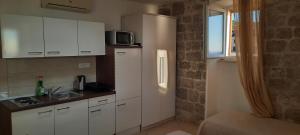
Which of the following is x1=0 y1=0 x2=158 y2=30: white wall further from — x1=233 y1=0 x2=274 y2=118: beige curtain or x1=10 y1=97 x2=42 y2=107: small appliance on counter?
x1=233 y1=0 x2=274 y2=118: beige curtain

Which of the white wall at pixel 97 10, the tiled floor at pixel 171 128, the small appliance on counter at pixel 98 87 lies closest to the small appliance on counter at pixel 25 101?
the small appliance on counter at pixel 98 87

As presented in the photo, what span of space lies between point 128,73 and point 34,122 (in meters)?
1.44

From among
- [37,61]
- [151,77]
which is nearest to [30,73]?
[37,61]

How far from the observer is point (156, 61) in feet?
12.1

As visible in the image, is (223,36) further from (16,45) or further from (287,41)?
(16,45)

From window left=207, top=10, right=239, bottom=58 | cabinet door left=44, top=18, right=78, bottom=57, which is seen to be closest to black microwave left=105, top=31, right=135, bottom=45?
cabinet door left=44, top=18, right=78, bottom=57

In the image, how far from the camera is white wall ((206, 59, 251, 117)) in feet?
11.3

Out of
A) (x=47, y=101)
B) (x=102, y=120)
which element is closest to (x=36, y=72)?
(x=47, y=101)

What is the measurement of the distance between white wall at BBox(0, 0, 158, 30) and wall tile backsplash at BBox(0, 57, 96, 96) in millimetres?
633

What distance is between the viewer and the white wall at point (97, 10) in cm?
264

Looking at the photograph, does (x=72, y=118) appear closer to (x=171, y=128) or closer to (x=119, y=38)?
(x=119, y=38)

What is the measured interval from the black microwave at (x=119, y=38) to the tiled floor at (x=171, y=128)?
5.10 ft

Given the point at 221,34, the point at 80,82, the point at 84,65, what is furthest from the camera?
the point at 221,34

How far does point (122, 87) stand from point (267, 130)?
2015 mm
